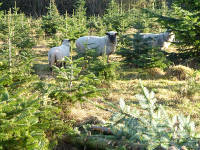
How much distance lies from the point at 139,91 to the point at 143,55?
6.03 feet

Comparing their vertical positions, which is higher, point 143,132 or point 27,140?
point 143,132

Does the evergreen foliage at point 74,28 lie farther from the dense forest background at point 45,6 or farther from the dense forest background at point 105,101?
the dense forest background at point 45,6

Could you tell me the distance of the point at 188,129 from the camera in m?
1.80

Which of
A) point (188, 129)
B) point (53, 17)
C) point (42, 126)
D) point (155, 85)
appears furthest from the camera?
point (53, 17)

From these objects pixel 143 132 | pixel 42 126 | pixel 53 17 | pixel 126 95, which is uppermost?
pixel 53 17

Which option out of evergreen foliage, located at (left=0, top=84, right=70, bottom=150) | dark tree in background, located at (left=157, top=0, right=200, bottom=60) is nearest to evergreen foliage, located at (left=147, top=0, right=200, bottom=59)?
dark tree in background, located at (left=157, top=0, right=200, bottom=60)

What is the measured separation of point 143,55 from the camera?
6852mm

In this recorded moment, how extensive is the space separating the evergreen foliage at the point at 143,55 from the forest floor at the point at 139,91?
0.91 feet

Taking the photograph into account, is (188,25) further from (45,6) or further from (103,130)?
(45,6)

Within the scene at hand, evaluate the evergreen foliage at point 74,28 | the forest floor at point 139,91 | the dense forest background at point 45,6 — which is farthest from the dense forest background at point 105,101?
the dense forest background at point 45,6

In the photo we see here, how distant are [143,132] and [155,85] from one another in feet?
13.4

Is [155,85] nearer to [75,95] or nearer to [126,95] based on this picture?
[126,95]

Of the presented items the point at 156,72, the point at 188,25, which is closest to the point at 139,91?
the point at 156,72

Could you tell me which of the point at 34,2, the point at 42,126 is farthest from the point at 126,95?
the point at 34,2
